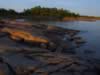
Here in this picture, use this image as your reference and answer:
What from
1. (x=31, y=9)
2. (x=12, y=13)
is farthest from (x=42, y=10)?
(x=12, y=13)

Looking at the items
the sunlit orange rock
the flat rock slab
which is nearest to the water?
the sunlit orange rock

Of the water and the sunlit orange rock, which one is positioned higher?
the sunlit orange rock

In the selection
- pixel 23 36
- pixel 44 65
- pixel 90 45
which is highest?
pixel 23 36

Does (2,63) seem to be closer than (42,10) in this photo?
Yes

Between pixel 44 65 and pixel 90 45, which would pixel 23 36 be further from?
pixel 90 45

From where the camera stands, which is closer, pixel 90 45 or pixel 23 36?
pixel 23 36

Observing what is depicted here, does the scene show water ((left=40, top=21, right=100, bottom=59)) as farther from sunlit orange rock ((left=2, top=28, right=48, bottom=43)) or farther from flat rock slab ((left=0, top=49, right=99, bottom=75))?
flat rock slab ((left=0, top=49, right=99, bottom=75))

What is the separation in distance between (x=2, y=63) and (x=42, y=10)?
80796 mm

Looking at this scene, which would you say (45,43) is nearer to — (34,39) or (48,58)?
(34,39)

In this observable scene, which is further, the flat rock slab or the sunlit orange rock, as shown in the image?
the sunlit orange rock

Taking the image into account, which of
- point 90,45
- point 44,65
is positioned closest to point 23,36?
point 44,65

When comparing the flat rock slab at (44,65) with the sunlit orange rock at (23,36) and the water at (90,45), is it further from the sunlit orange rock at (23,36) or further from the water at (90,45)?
the sunlit orange rock at (23,36)

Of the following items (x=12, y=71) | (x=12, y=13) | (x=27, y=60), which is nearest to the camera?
(x=12, y=71)

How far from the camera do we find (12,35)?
698 inches
